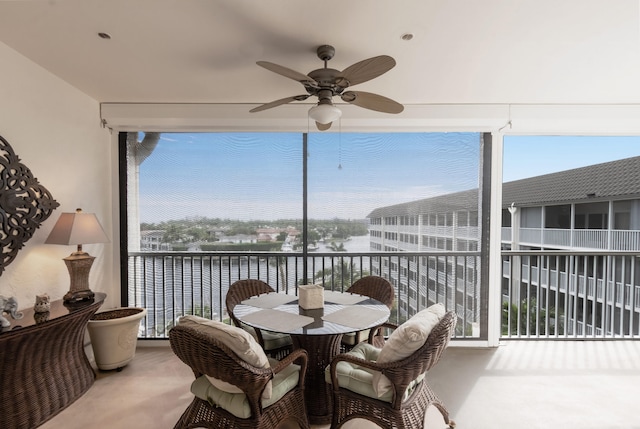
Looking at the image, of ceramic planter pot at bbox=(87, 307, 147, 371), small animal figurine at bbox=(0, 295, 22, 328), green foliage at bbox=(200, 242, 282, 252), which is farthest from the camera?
green foliage at bbox=(200, 242, 282, 252)

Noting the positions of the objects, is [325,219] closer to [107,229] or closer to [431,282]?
[431,282]

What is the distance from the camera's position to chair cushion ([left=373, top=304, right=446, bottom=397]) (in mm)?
1592

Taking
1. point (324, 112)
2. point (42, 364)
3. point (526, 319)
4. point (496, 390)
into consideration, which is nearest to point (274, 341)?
point (42, 364)

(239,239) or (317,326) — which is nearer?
(317,326)

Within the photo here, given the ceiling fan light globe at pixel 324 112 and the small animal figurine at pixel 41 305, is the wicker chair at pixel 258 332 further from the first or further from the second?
the ceiling fan light globe at pixel 324 112

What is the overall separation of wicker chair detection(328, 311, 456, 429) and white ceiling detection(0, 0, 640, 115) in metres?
1.75

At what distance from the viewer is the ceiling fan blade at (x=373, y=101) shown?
1965 mm

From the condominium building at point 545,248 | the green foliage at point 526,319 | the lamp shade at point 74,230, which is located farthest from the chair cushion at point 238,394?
the green foliage at point 526,319

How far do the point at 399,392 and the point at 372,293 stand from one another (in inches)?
47.5

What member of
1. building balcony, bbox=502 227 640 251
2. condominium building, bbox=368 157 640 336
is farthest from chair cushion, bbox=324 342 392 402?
building balcony, bbox=502 227 640 251

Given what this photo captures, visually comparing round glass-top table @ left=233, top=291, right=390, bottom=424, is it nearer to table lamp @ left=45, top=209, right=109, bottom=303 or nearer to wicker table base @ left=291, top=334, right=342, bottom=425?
wicker table base @ left=291, top=334, right=342, bottom=425

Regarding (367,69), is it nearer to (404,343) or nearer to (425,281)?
(404,343)

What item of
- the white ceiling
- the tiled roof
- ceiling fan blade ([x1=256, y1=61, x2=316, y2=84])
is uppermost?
the white ceiling

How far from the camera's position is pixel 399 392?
164cm
